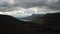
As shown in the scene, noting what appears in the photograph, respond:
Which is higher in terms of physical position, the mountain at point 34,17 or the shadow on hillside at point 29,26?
the mountain at point 34,17

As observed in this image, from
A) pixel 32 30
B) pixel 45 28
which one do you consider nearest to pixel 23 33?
pixel 32 30

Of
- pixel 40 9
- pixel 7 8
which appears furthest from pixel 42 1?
pixel 7 8

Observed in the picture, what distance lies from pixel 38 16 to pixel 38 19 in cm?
3

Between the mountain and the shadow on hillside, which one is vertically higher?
the mountain

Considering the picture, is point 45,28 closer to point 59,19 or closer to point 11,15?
point 59,19

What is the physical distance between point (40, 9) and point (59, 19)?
18 centimetres

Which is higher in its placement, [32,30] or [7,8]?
[7,8]

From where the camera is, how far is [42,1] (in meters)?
1.15

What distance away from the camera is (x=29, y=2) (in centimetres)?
115

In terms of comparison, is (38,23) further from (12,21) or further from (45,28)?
(12,21)

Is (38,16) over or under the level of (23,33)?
over

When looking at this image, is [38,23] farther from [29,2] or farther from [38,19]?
[29,2]

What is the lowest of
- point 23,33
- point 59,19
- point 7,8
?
point 23,33

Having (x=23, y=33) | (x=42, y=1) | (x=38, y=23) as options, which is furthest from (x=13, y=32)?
(x=42, y=1)
